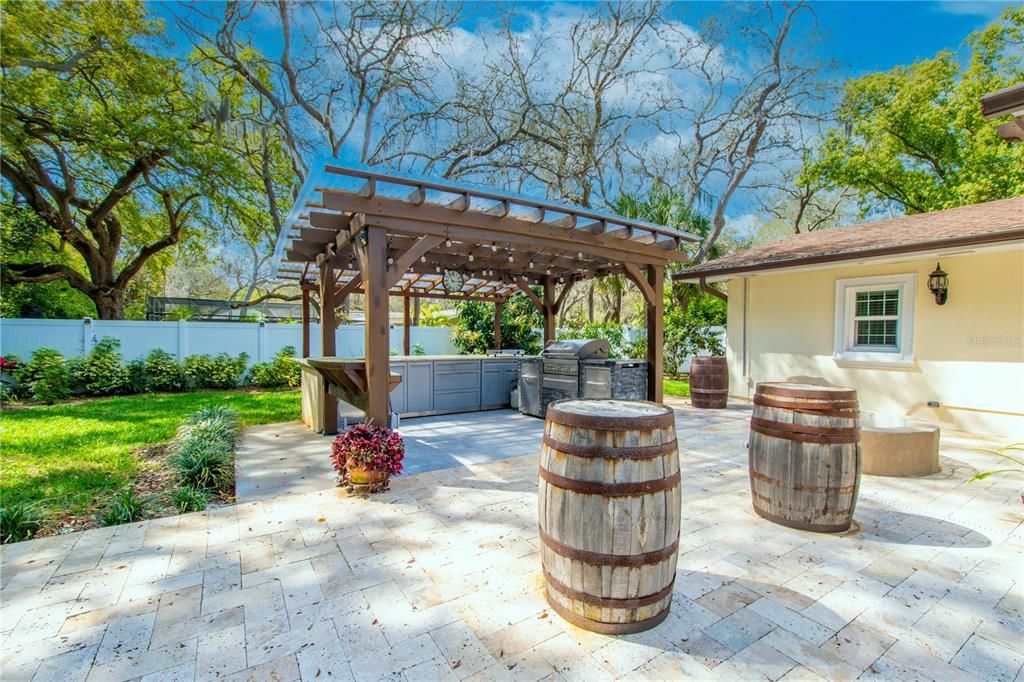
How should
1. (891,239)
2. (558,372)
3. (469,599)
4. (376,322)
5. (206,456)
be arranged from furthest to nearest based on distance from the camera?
(558,372) < (891,239) < (376,322) < (206,456) < (469,599)

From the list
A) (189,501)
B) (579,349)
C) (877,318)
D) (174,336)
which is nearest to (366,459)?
(189,501)

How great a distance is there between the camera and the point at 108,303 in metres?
11.8

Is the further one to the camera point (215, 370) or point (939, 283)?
point (215, 370)

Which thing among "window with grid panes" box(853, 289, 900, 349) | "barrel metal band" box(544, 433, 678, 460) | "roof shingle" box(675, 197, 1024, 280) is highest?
"roof shingle" box(675, 197, 1024, 280)

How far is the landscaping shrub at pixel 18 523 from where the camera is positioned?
9.73 feet

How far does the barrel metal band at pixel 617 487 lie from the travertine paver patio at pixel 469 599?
644mm

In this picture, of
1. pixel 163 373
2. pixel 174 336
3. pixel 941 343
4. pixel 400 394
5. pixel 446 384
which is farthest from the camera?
pixel 174 336

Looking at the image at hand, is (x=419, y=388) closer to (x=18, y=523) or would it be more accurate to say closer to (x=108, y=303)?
(x=18, y=523)

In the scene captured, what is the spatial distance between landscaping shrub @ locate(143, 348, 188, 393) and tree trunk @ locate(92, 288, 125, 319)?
3090 mm

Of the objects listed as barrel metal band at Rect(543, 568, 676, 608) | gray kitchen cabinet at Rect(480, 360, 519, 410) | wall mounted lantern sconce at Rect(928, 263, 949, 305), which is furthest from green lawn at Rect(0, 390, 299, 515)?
wall mounted lantern sconce at Rect(928, 263, 949, 305)

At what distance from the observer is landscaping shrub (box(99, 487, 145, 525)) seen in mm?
3209

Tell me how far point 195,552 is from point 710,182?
16950 millimetres

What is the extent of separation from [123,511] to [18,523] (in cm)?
56

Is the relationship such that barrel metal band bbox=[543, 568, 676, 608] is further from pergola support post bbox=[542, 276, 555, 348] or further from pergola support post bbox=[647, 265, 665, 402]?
pergola support post bbox=[542, 276, 555, 348]
